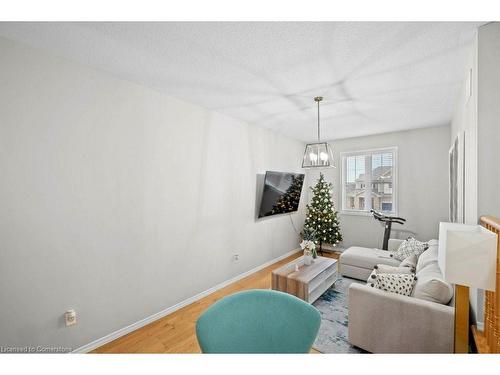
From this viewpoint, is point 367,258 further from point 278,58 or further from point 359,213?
point 278,58

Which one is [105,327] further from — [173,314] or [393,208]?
[393,208]

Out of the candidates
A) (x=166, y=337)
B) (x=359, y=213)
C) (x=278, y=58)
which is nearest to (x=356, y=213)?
(x=359, y=213)

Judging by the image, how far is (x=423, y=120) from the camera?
3750 mm

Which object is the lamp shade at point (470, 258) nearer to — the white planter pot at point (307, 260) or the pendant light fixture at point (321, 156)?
the pendant light fixture at point (321, 156)

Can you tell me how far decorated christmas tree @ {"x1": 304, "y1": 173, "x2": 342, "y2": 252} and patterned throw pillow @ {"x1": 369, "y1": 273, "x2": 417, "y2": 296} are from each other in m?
2.71

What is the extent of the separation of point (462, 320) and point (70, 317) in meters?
2.95

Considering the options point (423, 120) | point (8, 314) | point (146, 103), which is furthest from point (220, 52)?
point (423, 120)

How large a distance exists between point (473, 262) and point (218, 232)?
8.93 feet

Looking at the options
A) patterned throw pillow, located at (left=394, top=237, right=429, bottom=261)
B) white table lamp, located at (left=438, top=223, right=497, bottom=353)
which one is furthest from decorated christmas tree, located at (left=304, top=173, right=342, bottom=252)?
white table lamp, located at (left=438, top=223, right=497, bottom=353)

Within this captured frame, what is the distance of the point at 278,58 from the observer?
1.93 meters

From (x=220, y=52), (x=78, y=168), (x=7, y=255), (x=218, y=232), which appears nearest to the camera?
(x=7, y=255)

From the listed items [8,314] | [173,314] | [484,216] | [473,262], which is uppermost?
[484,216]

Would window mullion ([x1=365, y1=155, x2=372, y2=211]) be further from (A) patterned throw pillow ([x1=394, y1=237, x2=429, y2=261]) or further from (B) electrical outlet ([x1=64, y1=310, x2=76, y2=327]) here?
(B) electrical outlet ([x1=64, y1=310, x2=76, y2=327])

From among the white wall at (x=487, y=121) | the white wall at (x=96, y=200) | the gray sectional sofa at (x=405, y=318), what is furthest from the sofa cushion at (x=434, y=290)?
the white wall at (x=96, y=200)
